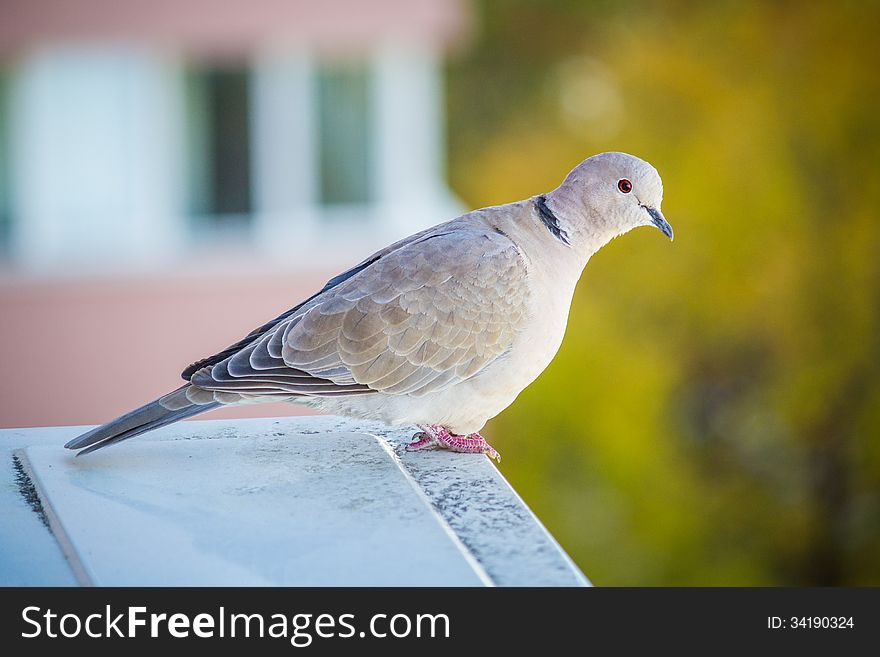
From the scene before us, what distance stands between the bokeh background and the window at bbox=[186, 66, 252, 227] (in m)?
0.02

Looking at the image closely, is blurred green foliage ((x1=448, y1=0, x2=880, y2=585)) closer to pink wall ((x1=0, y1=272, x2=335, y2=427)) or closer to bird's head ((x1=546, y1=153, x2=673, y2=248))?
pink wall ((x1=0, y1=272, x2=335, y2=427))

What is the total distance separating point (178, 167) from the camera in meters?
9.88

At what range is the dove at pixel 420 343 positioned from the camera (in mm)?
3553

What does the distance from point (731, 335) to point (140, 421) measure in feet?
32.8

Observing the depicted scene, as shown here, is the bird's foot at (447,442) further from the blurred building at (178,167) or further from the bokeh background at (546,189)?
the blurred building at (178,167)

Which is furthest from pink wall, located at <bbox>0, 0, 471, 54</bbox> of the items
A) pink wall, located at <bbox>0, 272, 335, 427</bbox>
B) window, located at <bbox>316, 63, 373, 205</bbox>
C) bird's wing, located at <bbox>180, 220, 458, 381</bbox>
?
bird's wing, located at <bbox>180, 220, 458, 381</bbox>

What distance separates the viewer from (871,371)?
38.5 ft

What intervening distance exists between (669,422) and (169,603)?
33.8 feet

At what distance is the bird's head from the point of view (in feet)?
12.7

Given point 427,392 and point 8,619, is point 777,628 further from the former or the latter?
point 8,619

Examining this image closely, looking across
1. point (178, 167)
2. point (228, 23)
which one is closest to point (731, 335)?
point (178, 167)

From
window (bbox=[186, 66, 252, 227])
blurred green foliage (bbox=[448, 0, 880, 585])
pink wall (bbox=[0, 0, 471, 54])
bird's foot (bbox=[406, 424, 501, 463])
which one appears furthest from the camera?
blurred green foliage (bbox=[448, 0, 880, 585])

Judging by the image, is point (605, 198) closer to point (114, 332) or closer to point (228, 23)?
point (228, 23)

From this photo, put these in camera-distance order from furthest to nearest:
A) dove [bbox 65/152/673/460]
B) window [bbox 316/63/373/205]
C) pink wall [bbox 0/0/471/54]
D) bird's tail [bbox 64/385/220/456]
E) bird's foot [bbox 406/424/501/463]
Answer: window [bbox 316/63/373/205], pink wall [bbox 0/0/471/54], bird's foot [bbox 406/424/501/463], dove [bbox 65/152/673/460], bird's tail [bbox 64/385/220/456]
